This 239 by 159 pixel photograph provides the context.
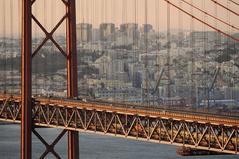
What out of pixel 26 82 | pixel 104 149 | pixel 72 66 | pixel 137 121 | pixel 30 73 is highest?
pixel 72 66

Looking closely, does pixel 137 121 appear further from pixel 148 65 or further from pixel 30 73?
pixel 148 65

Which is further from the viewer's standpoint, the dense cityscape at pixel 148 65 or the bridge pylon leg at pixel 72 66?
the dense cityscape at pixel 148 65

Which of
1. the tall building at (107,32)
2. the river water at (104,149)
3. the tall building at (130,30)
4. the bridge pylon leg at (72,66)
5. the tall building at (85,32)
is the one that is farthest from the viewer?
the tall building at (107,32)

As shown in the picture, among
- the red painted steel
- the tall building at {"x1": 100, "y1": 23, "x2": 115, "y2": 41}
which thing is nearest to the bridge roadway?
the red painted steel

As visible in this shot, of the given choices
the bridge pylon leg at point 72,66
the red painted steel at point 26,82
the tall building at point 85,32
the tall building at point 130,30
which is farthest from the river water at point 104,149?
the tall building at point 130,30

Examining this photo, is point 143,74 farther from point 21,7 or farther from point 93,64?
point 21,7

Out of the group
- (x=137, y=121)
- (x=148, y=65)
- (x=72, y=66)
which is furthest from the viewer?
(x=148, y=65)

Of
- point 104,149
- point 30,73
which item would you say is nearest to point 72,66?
point 30,73

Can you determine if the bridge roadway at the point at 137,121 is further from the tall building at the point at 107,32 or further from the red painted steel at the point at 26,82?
the tall building at the point at 107,32
